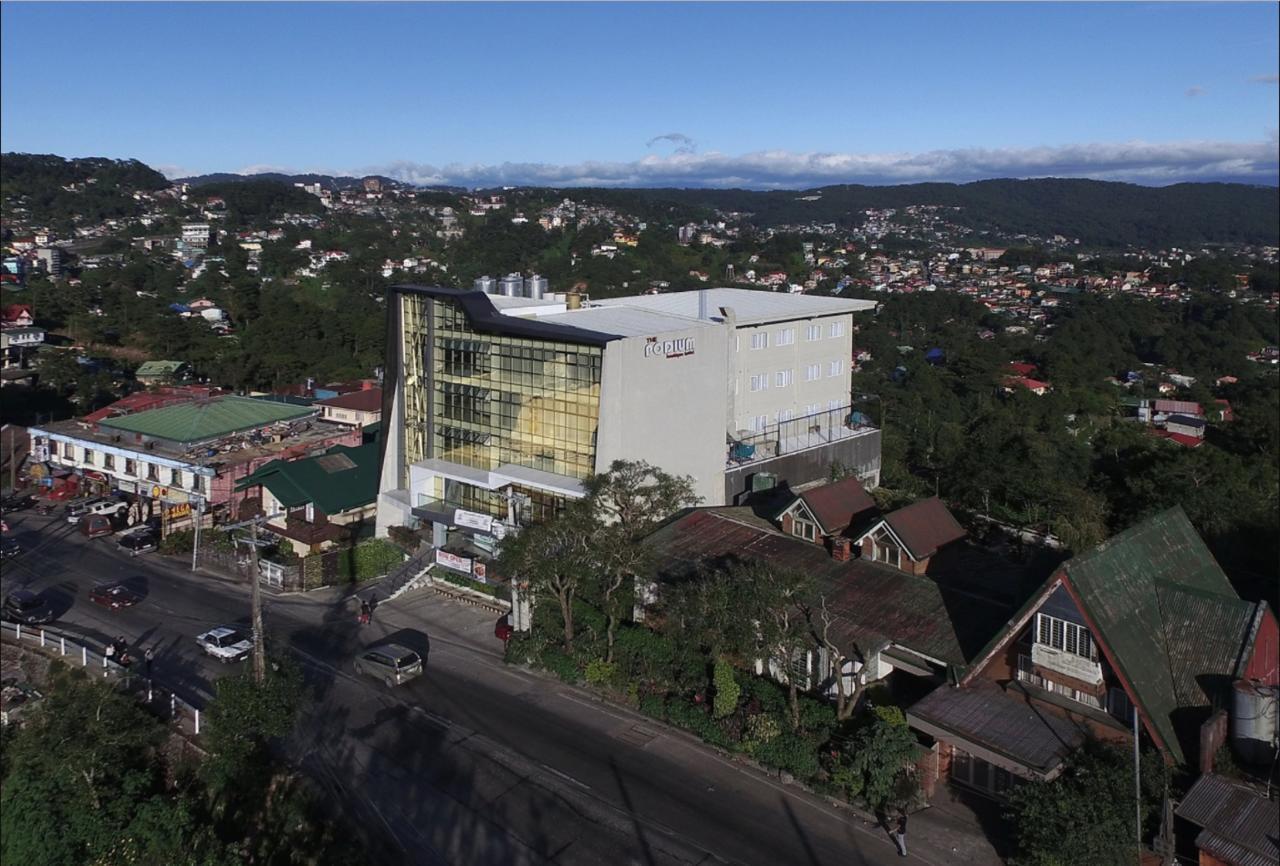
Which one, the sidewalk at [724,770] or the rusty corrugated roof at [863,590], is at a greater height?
the rusty corrugated roof at [863,590]

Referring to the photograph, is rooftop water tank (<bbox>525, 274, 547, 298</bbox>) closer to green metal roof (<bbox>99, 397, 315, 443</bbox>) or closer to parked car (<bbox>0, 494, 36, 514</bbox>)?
green metal roof (<bbox>99, 397, 315, 443</bbox>)

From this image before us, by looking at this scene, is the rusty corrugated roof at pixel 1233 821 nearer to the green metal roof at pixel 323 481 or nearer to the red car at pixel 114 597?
the red car at pixel 114 597

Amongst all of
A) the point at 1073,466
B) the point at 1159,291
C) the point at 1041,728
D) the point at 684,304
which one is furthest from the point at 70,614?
the point at 1159,291

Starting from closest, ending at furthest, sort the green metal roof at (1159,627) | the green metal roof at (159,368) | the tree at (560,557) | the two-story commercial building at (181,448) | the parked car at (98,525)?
the green metal roof at (1159,627) → the tree at (560,557) → the parked car at (98,525) → the two-story commercial building at (181,448) → the green metal roof at (159,368)

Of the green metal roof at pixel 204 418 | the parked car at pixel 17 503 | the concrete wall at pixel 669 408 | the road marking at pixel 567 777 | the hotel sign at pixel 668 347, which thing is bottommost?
the parked car at pixel 17 503

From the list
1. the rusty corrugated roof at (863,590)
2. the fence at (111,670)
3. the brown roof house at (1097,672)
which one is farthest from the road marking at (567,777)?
the fence at (111,670)

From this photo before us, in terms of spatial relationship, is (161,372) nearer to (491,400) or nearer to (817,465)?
(491,400)

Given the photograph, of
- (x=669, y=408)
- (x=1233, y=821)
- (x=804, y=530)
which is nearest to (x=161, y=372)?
(x=669, y=408)
